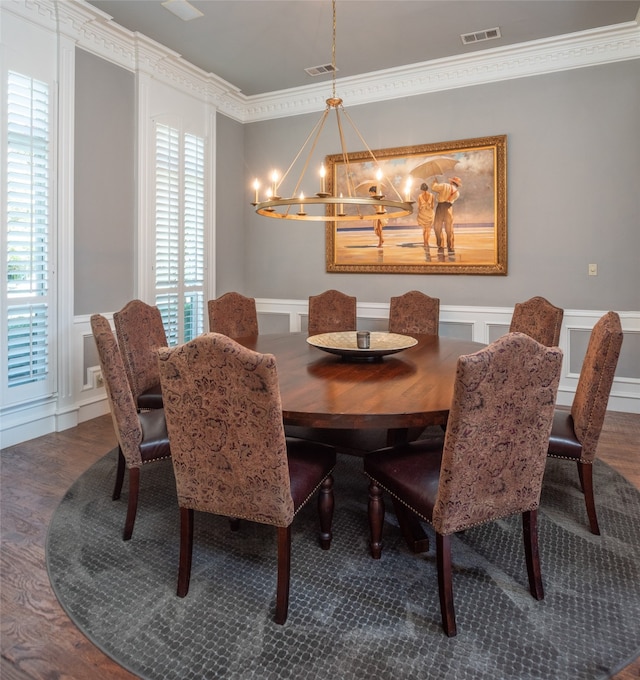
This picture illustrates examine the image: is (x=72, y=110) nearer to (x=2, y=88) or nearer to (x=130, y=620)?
(x=2, y=88)

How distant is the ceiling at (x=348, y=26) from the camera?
3.34 m

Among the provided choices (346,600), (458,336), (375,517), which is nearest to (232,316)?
(458,336)

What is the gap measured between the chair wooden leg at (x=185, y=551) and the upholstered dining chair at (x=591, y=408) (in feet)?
5.18

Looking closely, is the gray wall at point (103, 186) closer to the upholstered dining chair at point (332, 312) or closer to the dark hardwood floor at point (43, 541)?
the dark hardwood floor at point (43, 541)

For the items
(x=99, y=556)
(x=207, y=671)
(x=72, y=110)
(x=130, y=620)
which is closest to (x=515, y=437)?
(x=207, y=671)

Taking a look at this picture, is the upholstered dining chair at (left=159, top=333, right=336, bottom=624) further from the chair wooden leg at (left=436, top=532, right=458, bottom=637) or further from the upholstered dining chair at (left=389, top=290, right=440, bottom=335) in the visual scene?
the upholstered dining chair at (left=389, top=290, right=440, bottom=335)

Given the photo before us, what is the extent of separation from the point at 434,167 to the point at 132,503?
3707mm

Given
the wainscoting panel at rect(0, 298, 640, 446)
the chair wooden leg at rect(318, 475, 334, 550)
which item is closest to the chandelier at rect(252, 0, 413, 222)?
the wainscoting panel at rect(0, 298, 640, 446)

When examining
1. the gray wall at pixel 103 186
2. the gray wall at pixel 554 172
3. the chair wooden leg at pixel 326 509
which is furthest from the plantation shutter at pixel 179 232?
the chair wooden leg at pixel 326 509

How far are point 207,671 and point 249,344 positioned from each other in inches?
72.8

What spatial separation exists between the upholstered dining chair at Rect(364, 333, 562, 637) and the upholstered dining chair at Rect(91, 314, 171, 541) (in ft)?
3.66

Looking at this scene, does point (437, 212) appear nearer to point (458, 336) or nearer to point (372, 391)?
point (458, 336)

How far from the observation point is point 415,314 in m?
3.90

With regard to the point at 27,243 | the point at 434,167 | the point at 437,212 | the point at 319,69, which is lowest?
the point at 27,243
